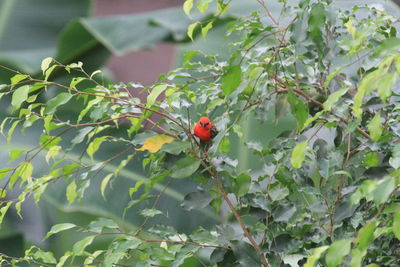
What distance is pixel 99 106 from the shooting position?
1.10 metres

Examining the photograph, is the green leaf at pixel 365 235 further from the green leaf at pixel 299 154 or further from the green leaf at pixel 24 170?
the green leaf at pixel 24 170

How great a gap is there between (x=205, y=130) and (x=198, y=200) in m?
0.11

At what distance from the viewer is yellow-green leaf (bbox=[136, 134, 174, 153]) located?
1085 millimetres

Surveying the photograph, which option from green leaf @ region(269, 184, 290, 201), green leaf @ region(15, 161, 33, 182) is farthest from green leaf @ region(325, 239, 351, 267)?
green leaf @ region(15, 161, 33, 182)

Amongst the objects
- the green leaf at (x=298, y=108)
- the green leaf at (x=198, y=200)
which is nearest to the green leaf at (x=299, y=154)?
Result: the green leaf at (x=298, y=108)

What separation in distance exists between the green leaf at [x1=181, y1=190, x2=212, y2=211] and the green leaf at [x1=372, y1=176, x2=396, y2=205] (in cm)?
→ 45

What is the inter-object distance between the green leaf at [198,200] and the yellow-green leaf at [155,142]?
93mm

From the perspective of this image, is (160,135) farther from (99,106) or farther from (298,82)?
(298,82)

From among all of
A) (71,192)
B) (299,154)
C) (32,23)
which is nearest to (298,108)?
(299,154)

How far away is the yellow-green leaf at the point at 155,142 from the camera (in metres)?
1.08

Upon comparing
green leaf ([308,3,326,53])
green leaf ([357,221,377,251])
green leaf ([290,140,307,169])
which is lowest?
green leaf ([357,221,377,251])

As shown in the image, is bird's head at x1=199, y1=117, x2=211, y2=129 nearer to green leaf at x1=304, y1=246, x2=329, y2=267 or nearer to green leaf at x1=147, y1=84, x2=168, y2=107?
green leaf at x1=147, y1=84, x2=168, y2=107

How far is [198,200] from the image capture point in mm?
1107

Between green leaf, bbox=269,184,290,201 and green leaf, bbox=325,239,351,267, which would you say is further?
green leaf, bbox=269,184,290,201
